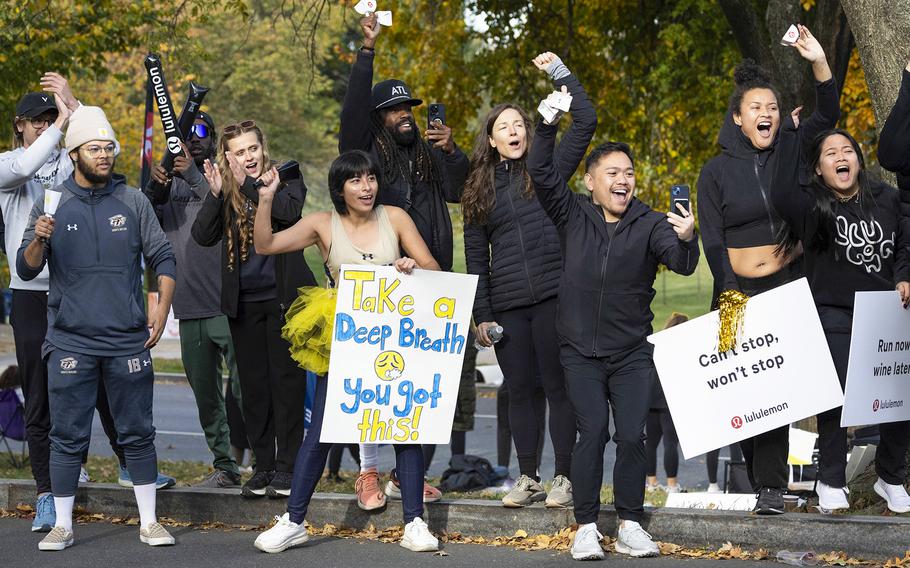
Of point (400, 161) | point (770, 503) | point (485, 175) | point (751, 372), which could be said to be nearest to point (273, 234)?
point (400, 161)

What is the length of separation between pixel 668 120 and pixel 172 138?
11998 mm

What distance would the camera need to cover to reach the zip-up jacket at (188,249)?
323 inches

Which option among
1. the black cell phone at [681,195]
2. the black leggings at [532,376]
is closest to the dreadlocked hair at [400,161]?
the black leggings at [532,376]

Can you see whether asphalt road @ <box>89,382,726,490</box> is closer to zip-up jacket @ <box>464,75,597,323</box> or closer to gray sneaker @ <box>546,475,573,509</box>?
gray sneaker @ <box>546,475,573,509</box>

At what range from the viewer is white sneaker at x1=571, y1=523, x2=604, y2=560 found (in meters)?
6.43

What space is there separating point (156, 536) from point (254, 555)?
64cm

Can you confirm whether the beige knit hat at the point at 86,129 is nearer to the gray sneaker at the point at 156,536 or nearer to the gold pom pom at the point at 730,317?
the gray sneaker at the point at 156,536

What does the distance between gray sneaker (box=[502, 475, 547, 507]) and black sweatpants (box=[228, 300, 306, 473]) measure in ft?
4.29

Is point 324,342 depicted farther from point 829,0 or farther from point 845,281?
point 829,0

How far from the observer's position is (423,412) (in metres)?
7.07

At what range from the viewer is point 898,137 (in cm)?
625

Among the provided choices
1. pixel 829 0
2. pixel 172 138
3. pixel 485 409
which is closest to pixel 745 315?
pixel 172 138

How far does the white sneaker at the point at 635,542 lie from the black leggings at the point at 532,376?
2.29 feet

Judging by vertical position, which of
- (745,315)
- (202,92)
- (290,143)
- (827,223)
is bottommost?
(745,315)
